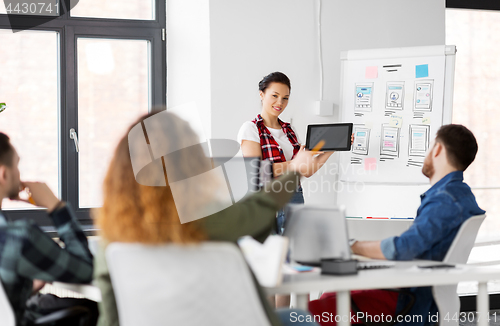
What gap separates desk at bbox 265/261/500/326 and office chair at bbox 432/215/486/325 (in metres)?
0.14

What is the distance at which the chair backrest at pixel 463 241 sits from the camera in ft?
5.83

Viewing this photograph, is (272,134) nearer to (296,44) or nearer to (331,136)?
(331,136)

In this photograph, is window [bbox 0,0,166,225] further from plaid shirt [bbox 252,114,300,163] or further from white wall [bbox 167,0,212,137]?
plaid shirt [bbox 252,114,300,163]

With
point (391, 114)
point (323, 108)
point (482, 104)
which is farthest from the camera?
point (482, 104)

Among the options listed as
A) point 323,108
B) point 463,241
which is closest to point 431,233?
point 463,241

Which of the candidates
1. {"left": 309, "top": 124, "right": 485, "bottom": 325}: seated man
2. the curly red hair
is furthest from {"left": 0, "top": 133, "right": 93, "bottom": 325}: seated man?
{"left": 309, "top": 124, "right": 485, "bottom": 325}: seated man

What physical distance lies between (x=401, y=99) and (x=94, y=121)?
2.13 m

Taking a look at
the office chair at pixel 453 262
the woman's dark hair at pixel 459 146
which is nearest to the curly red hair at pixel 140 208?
the office chair at pixel 453 262

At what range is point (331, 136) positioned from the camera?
3.02 metres

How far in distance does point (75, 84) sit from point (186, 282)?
2.75 m

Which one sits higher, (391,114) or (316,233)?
(391,114)

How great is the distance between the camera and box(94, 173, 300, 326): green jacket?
3.89 feet

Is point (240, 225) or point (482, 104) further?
point (482, 104)

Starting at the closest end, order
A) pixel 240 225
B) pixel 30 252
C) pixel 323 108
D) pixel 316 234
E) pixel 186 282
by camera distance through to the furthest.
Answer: pixel 186 282, pixel 240 225, pixel 30 252, pixel 316 234, pixel 323 108
